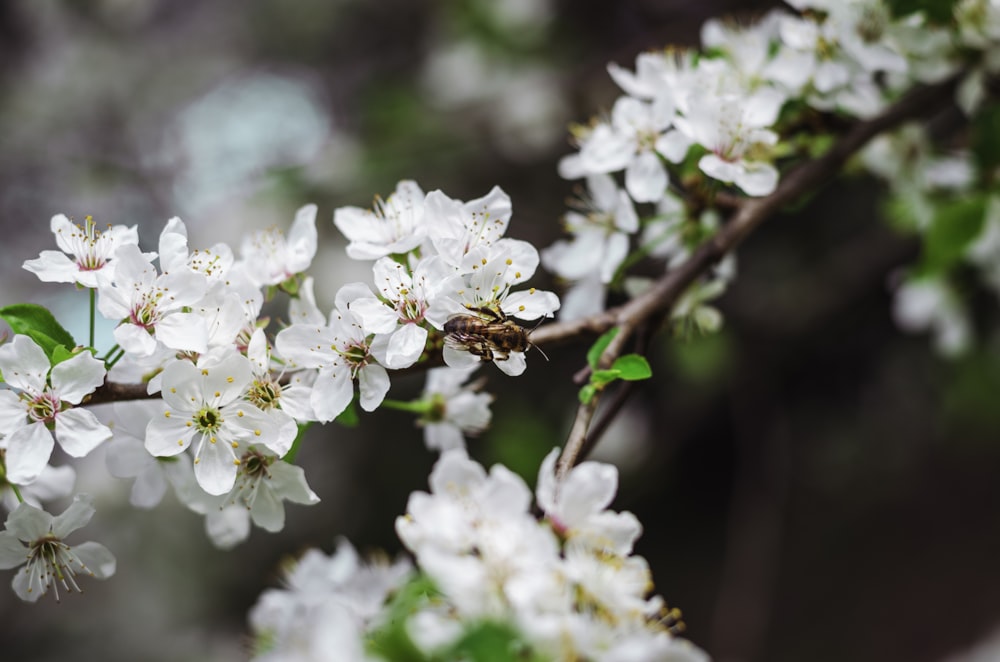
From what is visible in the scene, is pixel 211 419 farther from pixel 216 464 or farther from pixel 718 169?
pixel 718 169

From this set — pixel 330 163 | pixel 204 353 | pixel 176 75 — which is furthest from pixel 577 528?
pixel 176 75

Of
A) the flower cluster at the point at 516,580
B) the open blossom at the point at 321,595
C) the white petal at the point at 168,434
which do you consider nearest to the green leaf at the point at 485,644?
the flower cluster at the point at 516,580

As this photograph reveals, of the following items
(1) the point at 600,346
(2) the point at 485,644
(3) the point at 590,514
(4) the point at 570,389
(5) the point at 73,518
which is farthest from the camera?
(4) the point at 570,389

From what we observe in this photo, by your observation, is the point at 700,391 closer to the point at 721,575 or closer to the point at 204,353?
the point at 721,575

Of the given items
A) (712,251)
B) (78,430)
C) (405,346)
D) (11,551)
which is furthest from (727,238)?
(11,551)

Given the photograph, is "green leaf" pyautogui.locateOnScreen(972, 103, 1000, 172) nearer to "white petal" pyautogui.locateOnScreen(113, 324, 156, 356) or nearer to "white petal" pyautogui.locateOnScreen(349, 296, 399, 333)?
"white petal" pyautogui.locateOnScreen(349, 296, 399, 333)

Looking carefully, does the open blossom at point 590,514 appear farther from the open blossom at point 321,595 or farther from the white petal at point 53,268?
the white petal at point 53,268

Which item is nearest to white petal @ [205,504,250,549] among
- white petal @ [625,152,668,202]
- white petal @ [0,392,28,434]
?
white petal @ [0,392,28,434]
